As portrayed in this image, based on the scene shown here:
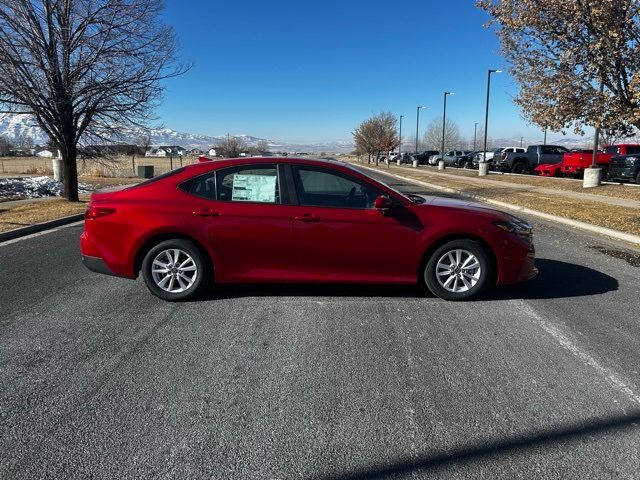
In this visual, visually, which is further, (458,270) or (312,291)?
(312,291)

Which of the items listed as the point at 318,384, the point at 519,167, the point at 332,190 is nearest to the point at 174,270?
the point at 332,190

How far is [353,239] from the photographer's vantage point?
5.09m

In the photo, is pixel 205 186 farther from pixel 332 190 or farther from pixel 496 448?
pixel 496 448

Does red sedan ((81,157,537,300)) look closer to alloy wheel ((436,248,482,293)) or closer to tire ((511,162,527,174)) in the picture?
alloy wheel ((436,248,482,293))

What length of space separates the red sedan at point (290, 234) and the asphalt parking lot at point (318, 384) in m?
0.32

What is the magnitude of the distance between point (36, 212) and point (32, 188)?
764 cm

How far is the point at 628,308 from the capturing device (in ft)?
16.9

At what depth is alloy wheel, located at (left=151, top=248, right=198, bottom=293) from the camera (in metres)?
5.19

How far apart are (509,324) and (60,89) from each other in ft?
44.0

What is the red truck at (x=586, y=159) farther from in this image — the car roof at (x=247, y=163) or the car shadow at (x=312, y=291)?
the car roof at (x=247, y=163)

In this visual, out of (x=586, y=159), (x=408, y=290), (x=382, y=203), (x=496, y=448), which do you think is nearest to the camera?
(x=496, y=448)

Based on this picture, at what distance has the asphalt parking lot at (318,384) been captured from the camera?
261 cm

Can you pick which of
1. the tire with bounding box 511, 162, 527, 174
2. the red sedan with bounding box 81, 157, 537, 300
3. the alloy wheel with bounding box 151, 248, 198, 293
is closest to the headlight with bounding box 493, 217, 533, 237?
the red sedan with bounding box 81, 157, 537, 300

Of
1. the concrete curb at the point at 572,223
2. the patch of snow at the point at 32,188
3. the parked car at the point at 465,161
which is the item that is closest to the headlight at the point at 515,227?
the concrete curb at the point at 572,223
